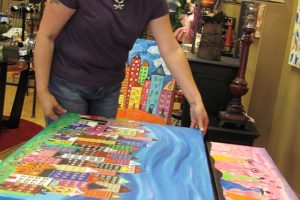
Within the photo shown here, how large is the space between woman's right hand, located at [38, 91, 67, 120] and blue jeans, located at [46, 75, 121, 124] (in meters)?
0.05

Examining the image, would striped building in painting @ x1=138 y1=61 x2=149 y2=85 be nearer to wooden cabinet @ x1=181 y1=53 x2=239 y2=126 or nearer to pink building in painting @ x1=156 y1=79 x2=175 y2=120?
pink building in painting @ x1=156 y1=79 x2=175 y2=120

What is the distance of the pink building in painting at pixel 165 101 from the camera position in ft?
8.30

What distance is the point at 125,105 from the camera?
2.55 meters

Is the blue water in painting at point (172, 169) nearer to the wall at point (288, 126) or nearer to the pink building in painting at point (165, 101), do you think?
the pink building in painting at point (165, 101)

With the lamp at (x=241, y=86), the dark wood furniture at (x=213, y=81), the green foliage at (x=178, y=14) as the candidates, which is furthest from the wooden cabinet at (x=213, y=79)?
the green foliage at (x=178, y=14)

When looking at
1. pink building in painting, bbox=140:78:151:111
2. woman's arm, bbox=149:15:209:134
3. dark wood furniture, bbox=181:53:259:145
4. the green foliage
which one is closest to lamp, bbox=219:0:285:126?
dark wood furniture, bbox=181:53:259:145

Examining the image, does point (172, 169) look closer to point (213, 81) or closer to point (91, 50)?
point (91, 50)

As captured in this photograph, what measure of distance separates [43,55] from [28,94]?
3940mm

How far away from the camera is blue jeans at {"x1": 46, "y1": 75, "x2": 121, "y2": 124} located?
1401mm

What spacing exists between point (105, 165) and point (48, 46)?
0.55 m

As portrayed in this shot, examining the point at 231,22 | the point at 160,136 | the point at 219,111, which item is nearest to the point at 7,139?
the point at 219,111

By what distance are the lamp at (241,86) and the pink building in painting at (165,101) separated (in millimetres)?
342

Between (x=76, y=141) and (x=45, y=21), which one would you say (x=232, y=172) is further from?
(x=45, y=21)

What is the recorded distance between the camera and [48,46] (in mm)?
1316
